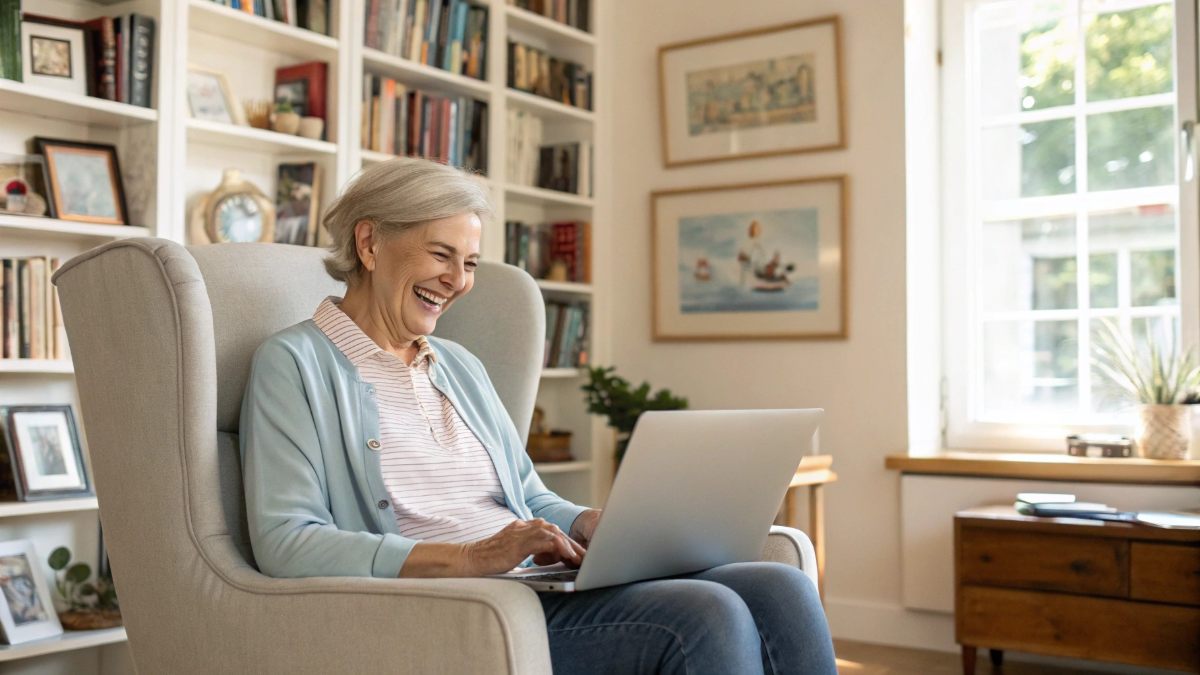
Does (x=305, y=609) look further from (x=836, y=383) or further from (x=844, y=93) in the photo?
(x=844, y=93)

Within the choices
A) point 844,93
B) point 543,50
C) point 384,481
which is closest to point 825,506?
point 844,93

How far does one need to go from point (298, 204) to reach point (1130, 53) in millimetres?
2462

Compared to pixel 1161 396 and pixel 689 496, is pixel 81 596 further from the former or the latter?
pixel 1161 396

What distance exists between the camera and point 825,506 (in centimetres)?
376

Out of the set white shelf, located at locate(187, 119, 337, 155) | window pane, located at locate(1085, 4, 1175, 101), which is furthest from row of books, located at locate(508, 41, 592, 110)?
window pane, located at locate(1085, 4, 1175, 101)

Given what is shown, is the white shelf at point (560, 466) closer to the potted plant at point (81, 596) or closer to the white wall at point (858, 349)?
the white wall at point (858, 349)

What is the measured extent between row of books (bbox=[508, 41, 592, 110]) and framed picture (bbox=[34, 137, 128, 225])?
1494 mm

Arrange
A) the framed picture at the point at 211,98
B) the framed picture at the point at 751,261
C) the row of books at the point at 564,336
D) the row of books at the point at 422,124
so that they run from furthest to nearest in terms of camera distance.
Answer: the row of books at the point at 564,336 < the framed picture at the point at 751,261 < the row of books at the point at 422,124 < the framed picture at the point at 211,98

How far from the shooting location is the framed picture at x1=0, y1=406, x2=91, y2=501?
8.18 ft

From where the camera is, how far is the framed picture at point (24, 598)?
7.97 feet

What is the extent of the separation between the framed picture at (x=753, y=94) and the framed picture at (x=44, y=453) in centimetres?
220

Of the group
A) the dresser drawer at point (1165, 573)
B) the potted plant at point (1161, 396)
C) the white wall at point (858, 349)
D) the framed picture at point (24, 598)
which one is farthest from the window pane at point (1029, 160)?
the framed picture at point (24, 598)

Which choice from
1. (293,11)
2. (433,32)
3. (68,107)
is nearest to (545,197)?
(433,32)

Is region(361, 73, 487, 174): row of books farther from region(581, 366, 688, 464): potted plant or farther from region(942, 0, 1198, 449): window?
region(942, 0, 1198, 449): window
